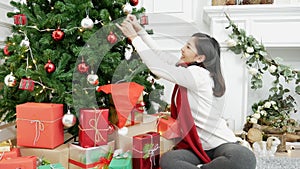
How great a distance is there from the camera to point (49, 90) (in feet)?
5.11

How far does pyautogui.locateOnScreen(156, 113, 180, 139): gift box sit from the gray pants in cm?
13

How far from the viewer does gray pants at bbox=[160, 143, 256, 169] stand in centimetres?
137

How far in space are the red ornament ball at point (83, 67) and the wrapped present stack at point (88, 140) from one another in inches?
4.3

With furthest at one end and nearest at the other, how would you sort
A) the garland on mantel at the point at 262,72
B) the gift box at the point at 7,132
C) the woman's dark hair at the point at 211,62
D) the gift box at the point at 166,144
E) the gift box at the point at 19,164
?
1. the garland on mantel at the point at 262,72
2. the gift box at the point at 7,132
3. the gift box at the point at 166,144
4. the woman's dark hair at the point at 211,62
5. the gift box at the point at 19,164

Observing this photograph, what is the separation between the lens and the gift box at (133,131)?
1.57 meters

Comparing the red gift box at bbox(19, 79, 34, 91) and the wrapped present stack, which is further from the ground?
the red gift box at bbox(19, 79, 34, 91)

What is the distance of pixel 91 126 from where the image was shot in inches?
57.4

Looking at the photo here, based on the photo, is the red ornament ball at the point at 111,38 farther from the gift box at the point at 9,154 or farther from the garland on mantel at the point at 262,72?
the garland on mantel at the point at 262,72

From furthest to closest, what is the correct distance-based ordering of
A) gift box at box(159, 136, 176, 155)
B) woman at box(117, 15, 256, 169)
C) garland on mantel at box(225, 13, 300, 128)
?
garland on mantel at box(225, 13, 300, 128) → gift box at box(159, 136, 176, 155) → woman at box(117, 15, 256, 169)

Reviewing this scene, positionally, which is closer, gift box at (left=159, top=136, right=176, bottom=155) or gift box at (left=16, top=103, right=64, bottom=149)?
gift box at (left=16, top=103, right=64, bottom=149)

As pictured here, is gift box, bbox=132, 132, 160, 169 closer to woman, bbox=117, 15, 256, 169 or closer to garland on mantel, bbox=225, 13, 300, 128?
woman, bbox=117, 15, 256, 169

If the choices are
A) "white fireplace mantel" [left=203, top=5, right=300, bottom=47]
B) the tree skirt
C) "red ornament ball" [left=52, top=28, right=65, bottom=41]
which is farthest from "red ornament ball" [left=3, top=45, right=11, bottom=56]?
the tree skirt

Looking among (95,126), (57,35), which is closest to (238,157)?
(95,126)

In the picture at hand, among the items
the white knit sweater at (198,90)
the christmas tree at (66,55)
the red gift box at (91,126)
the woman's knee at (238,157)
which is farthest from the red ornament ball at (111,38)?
the woman's knee at (238,157)
